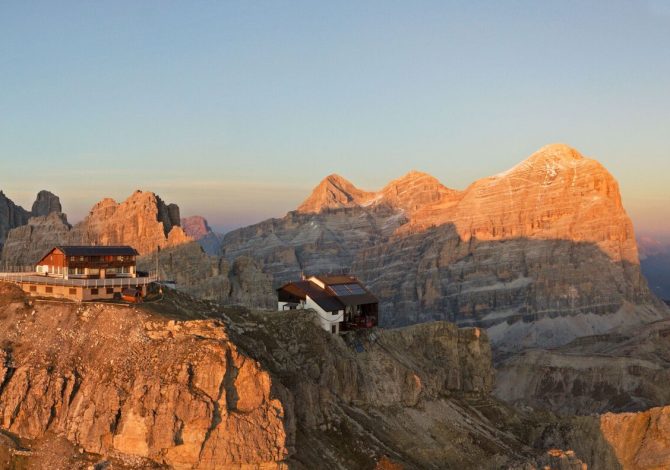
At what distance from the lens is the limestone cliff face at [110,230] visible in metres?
171

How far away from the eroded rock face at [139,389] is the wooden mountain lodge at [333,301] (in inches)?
1058

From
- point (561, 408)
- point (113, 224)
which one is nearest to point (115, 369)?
point (113, 224)

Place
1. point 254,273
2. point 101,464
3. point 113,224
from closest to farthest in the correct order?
point 101,464 → point 254,273 → point 113,224

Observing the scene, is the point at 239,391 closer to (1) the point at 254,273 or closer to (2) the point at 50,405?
(2) the point at 50,405

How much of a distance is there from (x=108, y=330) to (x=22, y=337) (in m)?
6.42

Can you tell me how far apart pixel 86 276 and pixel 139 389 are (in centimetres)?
2024

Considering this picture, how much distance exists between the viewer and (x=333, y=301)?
Answer: 100m

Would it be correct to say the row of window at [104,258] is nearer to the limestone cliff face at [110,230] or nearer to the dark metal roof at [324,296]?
the dark metal roof at [324,296]

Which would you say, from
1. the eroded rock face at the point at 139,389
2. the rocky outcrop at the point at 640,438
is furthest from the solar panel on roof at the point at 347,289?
the rocky outcrop at the point at 640,438

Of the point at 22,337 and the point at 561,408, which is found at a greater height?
the point at 22,337

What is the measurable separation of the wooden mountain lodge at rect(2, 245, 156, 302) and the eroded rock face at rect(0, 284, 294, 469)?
6320 millimetres

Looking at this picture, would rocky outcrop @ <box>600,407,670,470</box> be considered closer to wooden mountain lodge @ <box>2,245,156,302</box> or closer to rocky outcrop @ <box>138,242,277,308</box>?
rocky outcrop @ <box>138,242,277,308</box>

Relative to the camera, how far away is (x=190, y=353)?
6788 cm

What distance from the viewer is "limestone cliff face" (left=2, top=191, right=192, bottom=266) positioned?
171 m
